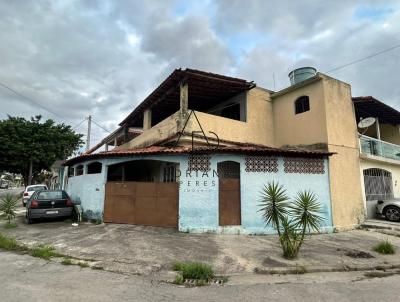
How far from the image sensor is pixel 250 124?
44.8ft

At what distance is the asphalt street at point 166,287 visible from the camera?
14.3 feet

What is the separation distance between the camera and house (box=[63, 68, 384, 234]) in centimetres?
994

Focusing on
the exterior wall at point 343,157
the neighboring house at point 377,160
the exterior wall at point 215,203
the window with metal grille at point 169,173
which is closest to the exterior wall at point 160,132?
the window with metal grille at point 169,173

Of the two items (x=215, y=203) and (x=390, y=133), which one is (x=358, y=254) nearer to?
(x=215, y=203)

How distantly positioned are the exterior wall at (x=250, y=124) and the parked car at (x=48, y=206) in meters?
6.24

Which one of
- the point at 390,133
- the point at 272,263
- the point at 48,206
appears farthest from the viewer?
the point at 390,133

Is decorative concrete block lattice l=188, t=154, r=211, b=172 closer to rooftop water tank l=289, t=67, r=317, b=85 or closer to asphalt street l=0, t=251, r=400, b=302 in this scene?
asphalt street l=0, t=251, r=400, b=302

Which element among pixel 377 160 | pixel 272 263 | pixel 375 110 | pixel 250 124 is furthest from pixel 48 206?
pixel 375 110

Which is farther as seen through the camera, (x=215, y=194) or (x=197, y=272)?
(x=215, y=194)

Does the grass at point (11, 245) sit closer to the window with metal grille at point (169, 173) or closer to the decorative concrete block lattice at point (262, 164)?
the window with metal grille at point (169, 173)

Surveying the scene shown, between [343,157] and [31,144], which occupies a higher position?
[31,144]

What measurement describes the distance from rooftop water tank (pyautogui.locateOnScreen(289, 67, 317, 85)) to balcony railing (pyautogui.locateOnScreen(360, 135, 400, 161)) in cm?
407

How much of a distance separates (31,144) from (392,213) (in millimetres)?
31665

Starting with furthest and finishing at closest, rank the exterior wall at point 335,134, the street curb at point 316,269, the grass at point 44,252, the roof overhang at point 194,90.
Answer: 1. the roof overhang at point 194,90
2. the exterior wall at point 335,134
3. the grass at point 44,252
4. the street curb at point 316,269
